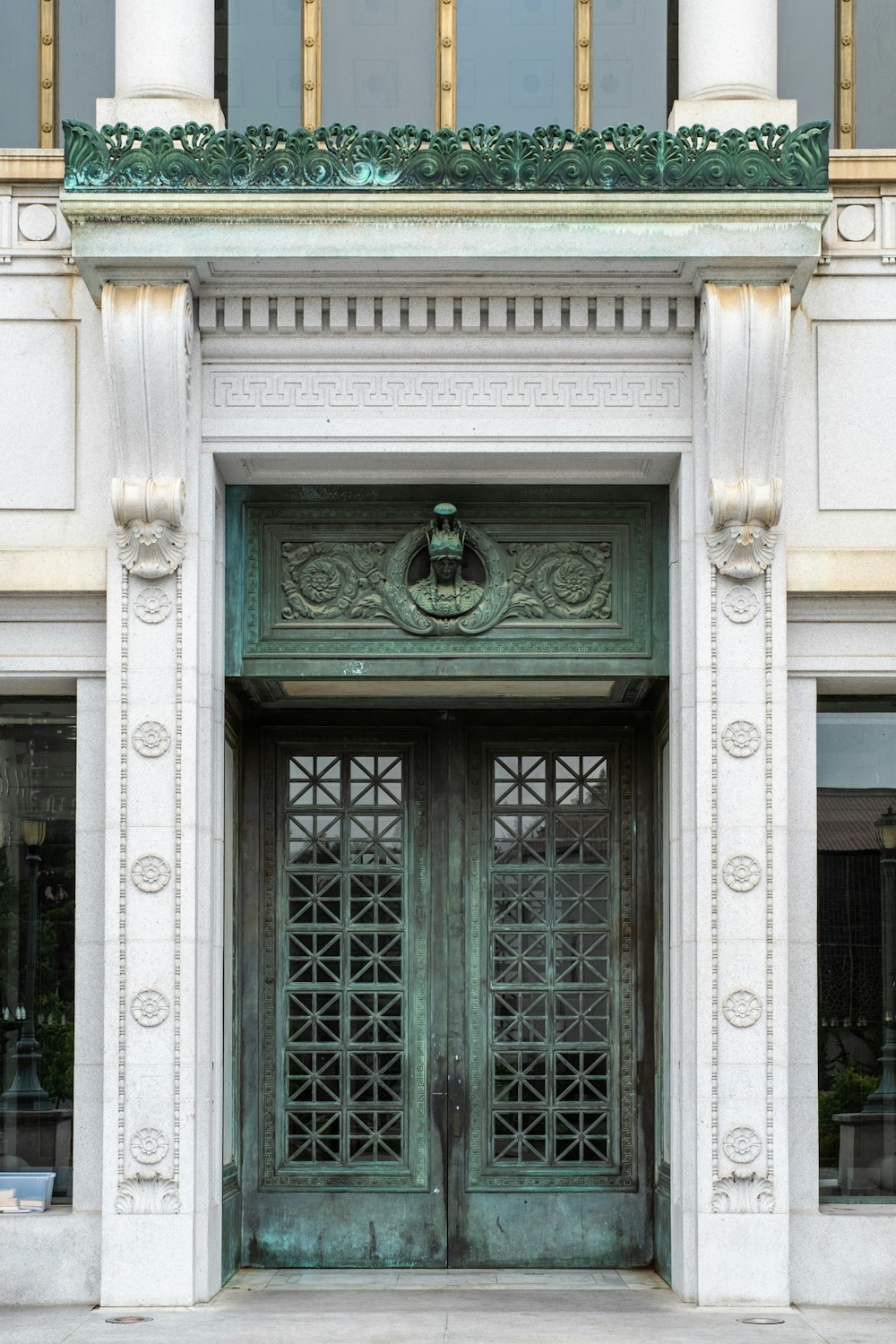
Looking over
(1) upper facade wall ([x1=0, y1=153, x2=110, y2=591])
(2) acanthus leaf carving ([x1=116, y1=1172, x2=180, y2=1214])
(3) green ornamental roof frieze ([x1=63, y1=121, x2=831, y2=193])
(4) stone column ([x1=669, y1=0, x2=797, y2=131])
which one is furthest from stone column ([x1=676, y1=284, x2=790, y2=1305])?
(1) upper facade wall ([x1=0, y1=153, x2=110, y2=591])

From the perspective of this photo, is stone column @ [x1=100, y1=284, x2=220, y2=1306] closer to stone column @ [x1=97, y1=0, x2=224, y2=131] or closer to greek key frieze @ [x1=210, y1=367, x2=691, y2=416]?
greek key frieze @ [x1=210, y1=367, x2=691, y2=416]

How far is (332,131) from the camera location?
10.7 meters

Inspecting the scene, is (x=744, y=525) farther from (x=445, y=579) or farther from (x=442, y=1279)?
(x=442, y=1279)

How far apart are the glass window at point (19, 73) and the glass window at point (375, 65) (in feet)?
5.80

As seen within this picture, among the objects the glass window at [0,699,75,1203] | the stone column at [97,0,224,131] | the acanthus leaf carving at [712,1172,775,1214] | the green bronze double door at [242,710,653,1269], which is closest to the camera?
the acanthus leaf carving at [712,1172,775,1214]

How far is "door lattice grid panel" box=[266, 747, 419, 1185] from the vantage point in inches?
487

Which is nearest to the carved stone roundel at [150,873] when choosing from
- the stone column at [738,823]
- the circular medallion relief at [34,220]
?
the stone column at [738,823]

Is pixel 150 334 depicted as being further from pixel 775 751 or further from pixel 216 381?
pixel 775 751

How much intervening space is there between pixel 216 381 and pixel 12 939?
3581mm

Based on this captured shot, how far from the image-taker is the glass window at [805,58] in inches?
463

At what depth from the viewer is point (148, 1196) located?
1067cm

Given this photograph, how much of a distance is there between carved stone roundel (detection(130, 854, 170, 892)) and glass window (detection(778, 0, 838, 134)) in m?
5.95

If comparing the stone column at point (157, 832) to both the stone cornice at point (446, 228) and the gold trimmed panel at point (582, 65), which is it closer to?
the stone cornice at point (446, 228)

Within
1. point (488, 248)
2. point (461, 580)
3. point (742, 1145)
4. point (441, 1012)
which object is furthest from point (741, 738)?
point (488, 248)
